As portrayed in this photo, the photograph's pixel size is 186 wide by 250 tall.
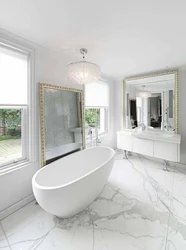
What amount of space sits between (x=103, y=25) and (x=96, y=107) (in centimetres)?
203

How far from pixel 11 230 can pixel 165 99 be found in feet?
11.4

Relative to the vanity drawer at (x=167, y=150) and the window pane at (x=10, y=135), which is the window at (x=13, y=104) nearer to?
the window pane at (x=10, y=135)

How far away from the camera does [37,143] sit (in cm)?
207

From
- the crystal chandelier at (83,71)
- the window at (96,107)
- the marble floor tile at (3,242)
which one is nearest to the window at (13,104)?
the crystal chandelier at (83,71)

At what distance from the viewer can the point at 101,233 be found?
4.91 feet

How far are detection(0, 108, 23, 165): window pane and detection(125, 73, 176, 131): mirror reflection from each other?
9.03 ft

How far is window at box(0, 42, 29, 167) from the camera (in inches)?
68.1

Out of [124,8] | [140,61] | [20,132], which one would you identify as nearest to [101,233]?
[20,132]

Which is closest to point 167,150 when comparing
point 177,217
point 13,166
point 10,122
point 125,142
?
point 125,142

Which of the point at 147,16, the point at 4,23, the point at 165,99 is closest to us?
the point at 147,16

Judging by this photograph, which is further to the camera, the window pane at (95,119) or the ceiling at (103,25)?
the window pane at (95,119)

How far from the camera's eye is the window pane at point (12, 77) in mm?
1711

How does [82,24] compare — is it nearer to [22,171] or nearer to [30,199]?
[22,171]

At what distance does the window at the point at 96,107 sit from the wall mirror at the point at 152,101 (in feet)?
1.82
